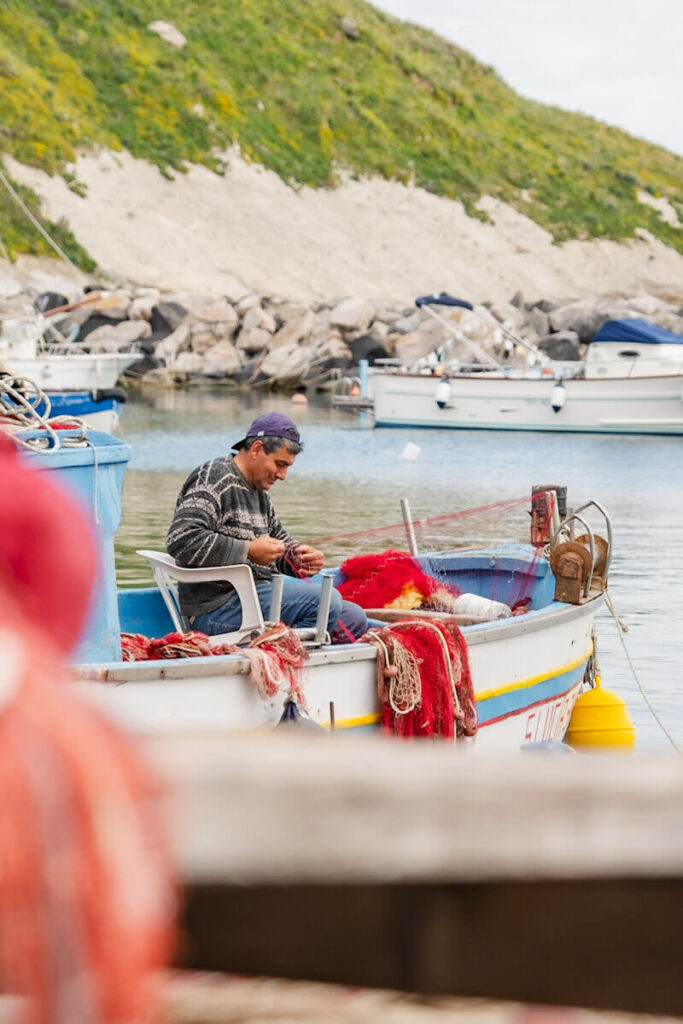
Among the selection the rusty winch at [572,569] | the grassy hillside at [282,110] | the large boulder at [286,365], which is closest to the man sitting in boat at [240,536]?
the rusty winch at [572,569]

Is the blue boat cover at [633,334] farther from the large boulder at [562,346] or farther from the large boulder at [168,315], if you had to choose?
the large boulder at [168,315]

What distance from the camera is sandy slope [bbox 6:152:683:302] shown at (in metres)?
63.5

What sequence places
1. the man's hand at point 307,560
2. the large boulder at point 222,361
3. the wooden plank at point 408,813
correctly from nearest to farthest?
the wooden plank at point 408,813 < the man's hand at point 307,560 < the large boulder at point 222,361

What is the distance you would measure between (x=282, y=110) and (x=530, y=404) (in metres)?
48.1

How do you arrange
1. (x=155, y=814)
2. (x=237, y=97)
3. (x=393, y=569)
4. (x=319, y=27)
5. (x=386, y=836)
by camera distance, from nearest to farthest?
1. (x=155, y=814)
2. (x=386, y=836)
3. (x=393, y=569)
4. (x=237, y=97)
5. (x=319, y=27)

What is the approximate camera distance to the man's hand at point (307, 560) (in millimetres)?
8031

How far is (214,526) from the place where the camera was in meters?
7.59

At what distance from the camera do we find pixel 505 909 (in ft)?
4.96

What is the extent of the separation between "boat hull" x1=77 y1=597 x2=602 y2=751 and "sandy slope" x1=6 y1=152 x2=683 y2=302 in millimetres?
52778

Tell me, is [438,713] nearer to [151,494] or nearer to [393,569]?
[393,569]

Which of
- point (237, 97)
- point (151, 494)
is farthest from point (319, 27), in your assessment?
point (151, 494)

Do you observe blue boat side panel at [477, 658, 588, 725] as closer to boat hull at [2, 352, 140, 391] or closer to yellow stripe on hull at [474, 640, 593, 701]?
yellow stripe on hull at [474, 640, 593, 701]

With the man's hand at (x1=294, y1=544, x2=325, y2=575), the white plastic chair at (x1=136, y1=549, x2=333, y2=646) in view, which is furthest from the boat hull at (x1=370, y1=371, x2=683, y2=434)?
the white plastic chair at (x1=136, y1=549, x2=333, y2=646)

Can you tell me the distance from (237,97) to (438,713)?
253 feet
